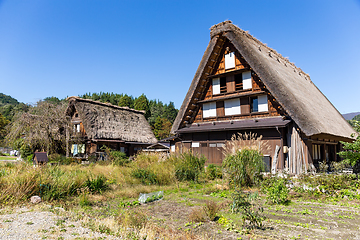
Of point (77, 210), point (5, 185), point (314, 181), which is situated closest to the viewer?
point (77, 210)

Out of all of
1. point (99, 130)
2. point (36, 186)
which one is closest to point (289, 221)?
point (36, 186)

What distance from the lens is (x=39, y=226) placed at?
4527 millimetres

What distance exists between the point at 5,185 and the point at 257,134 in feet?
40.1

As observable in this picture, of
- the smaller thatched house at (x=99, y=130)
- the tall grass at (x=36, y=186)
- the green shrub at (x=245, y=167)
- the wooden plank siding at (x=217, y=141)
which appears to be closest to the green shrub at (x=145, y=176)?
the tall grass at (x=36, y=186)

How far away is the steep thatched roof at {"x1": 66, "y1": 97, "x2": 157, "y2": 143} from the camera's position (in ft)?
84.4

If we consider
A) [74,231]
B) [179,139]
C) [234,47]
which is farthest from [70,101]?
[74,231]

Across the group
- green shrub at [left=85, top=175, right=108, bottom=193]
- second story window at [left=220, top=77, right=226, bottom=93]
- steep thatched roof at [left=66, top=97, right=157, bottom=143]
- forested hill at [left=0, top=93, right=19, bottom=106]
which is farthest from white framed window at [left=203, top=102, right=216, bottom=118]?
forested hill at [left=0, top=93, right=19, bottom=106]

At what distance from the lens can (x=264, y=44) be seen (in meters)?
19.6

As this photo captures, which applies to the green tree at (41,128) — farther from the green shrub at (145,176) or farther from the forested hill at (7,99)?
the forested hill at (7,99)

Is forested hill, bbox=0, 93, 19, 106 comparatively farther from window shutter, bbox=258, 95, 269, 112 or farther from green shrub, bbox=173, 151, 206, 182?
window shutter, bbox=258, 95, 269, 112

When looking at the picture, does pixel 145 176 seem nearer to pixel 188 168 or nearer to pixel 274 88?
pixel 188 168

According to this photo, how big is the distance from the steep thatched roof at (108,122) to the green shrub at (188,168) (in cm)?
1633

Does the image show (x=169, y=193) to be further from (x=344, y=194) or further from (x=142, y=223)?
(x=344, y=194)

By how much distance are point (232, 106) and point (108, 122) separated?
17167 mm
